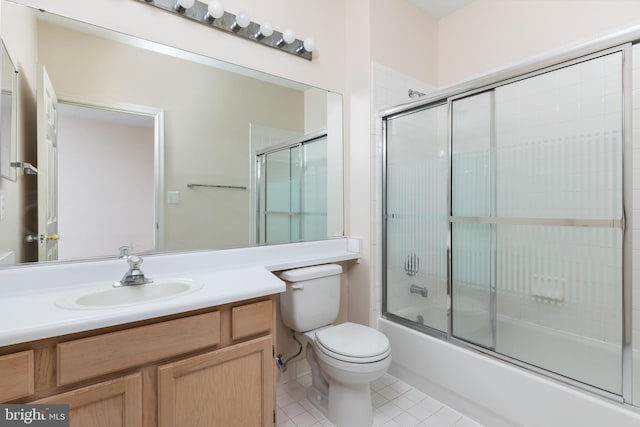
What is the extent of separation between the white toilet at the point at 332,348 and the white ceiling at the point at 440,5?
2105 millimetres

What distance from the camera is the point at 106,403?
958 millimetres

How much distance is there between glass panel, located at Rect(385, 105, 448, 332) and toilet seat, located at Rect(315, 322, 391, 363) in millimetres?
477

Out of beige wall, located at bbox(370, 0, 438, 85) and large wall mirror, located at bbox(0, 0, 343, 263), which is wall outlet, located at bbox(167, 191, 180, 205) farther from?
beige wall, located at bbox(370, 0, 438, 85)

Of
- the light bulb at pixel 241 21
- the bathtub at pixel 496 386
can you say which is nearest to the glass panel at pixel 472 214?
the bathtub at pixel 496 386

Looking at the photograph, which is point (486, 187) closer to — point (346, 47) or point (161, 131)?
point (346, 47)

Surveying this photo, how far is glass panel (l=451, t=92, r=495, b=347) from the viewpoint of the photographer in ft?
5.41

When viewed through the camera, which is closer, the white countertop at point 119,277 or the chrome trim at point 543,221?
the white countertop at point 119,277

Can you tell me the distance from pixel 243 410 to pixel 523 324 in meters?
1.38

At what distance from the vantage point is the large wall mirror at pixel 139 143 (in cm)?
127

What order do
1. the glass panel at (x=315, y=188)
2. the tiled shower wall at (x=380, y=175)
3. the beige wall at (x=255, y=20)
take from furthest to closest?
the glass panel at (x=315, y=188), the tiled shower wall at (x=380, y=175), the beige wall at (x=255, y=20)

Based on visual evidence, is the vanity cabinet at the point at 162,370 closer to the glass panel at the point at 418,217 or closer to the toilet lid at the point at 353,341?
the toilet lid at the point at 353,341

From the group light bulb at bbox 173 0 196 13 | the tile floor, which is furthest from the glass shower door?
light bulb at bbox 173 0 196 13

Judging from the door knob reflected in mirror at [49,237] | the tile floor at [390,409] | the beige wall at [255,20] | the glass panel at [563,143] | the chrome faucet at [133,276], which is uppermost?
the beige wall at [255,20]

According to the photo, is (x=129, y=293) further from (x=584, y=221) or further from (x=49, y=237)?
(x=584, y=221)
